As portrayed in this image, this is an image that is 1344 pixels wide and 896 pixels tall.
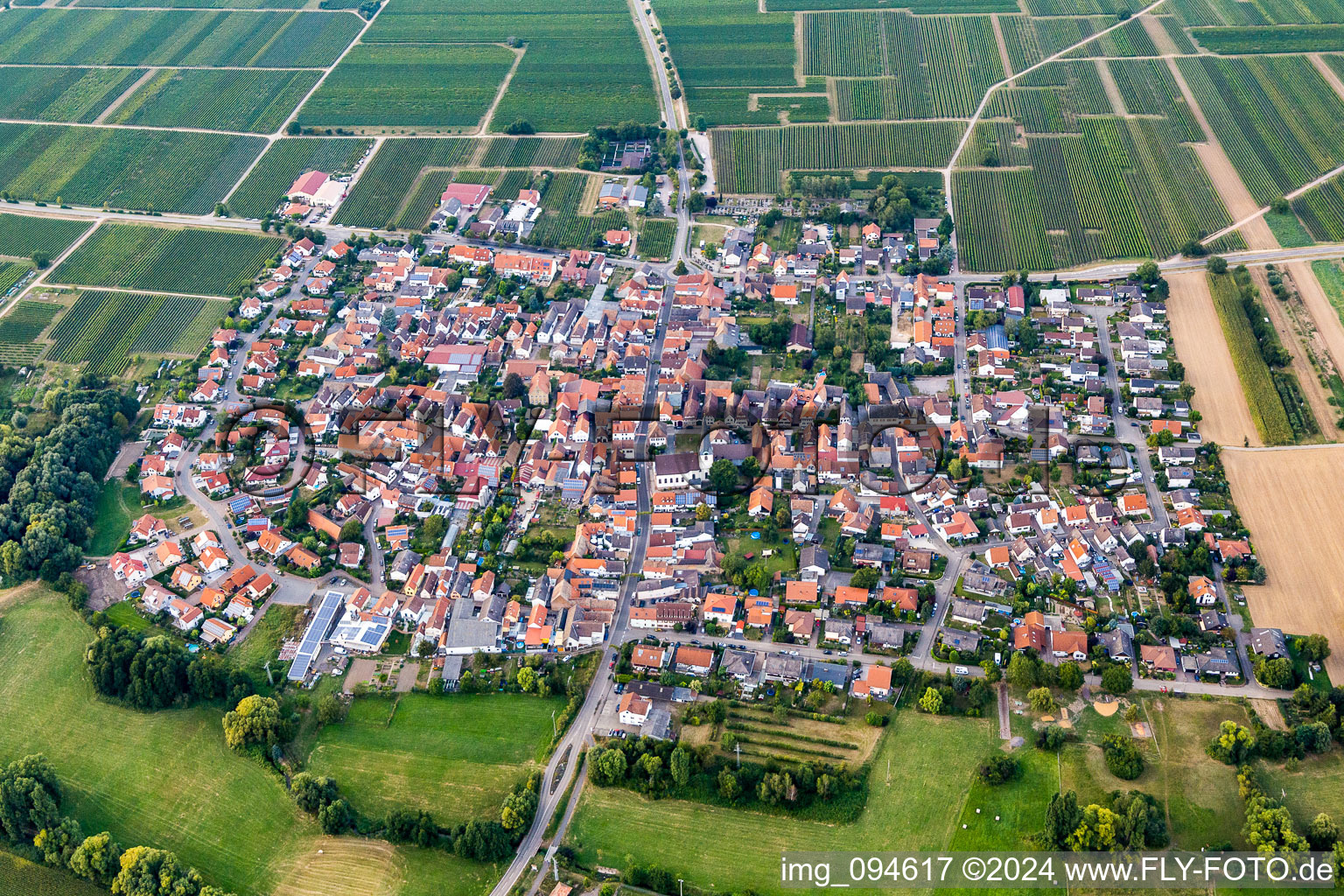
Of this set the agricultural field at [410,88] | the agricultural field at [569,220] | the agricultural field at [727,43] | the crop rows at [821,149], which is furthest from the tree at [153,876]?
the agricultural field at [727,43]

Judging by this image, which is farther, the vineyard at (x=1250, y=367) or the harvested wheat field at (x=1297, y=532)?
the vineyard at (x=1250, y=367)

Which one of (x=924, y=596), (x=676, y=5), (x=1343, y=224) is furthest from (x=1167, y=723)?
(x=676, y=5)

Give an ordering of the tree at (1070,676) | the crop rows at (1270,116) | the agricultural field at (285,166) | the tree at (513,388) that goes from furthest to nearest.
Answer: the agricultural field at (285,166) → the crop rows at (1270,116) → the tree at (513,388) → the tree at (1070,676)

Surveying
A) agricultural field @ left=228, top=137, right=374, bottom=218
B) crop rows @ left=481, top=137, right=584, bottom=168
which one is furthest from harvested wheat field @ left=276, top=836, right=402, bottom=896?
crop rows @ left=481, top=137, right=584, bottom=168

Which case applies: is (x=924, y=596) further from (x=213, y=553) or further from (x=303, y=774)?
(x=213, y=553)

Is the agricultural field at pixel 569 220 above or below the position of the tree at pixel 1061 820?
above

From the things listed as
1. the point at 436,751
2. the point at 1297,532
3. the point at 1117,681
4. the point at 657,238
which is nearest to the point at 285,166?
the point at 657,238

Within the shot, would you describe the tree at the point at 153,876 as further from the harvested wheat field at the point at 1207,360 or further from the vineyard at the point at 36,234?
the vineyard at the point at 36,234

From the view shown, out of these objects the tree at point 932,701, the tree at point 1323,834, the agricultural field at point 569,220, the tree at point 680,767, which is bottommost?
the tree at point 1323,834
